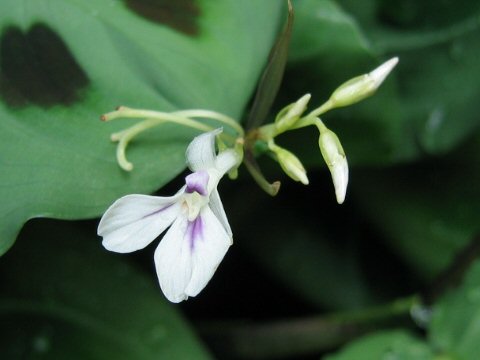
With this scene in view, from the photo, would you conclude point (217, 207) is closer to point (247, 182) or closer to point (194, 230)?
point (194, 230)

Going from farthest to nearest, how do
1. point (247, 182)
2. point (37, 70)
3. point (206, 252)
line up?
point (247, 182), point (37, 70), point (206, 252)

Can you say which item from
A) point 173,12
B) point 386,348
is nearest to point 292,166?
point 173,12

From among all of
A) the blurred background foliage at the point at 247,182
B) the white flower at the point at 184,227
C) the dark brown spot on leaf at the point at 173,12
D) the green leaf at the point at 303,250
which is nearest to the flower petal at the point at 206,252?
the white flower at the point at 184,227

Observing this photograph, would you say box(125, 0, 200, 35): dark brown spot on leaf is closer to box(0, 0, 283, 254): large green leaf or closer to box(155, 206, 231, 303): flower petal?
box(0, 0, 283, 254): large green leaf

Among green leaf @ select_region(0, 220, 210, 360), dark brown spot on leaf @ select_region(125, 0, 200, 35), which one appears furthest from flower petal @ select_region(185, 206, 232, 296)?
green leaf @ select_region(0, 220, 210, 360)

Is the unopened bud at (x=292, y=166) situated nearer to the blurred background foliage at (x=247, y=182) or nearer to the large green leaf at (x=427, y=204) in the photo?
the blurred background foliage at (x=247, y=182)

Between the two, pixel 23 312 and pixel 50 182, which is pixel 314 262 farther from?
pixel 50 182
